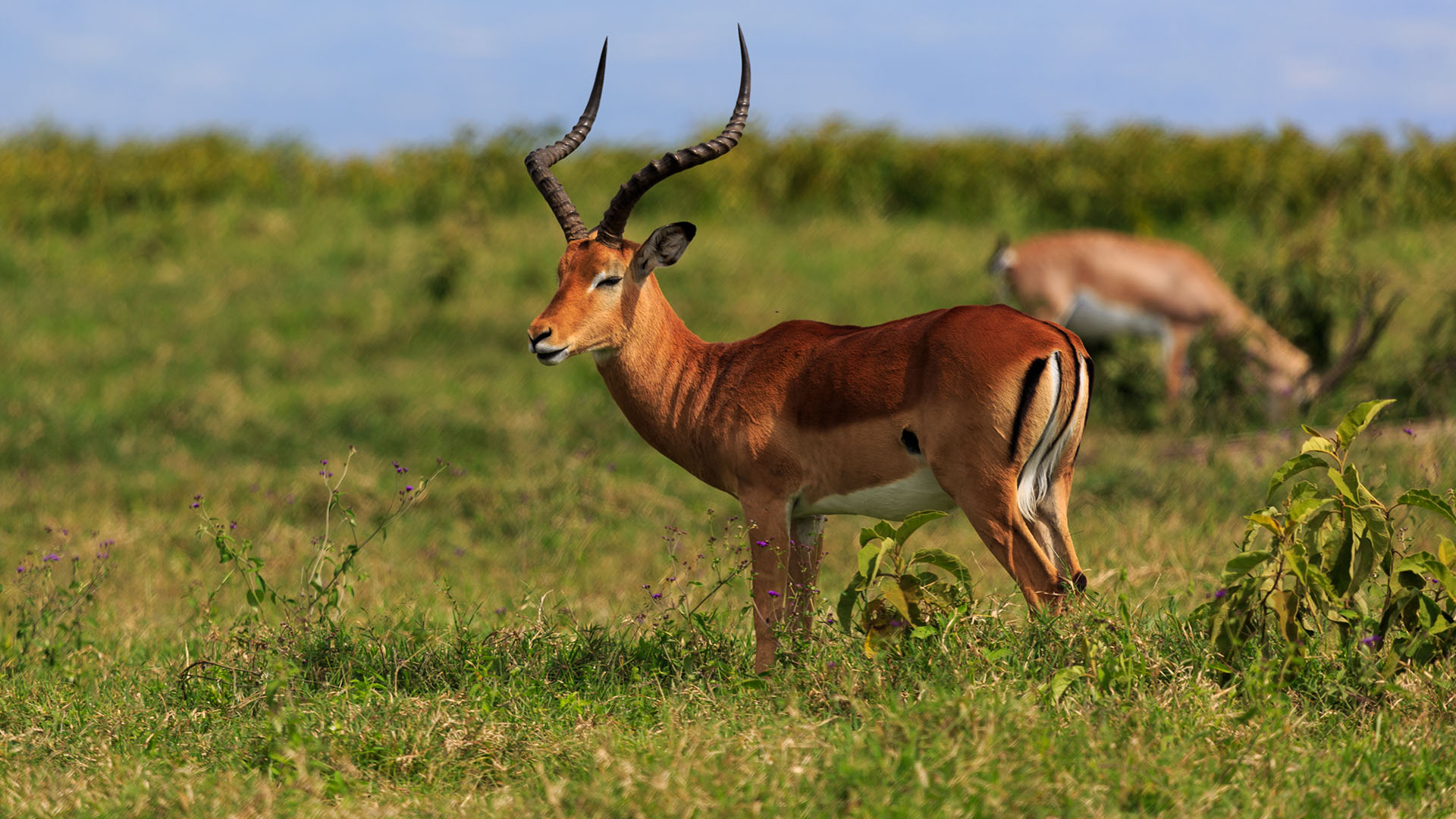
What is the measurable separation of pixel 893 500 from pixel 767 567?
464 mm

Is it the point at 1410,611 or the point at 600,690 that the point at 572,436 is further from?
the point at 1410,611

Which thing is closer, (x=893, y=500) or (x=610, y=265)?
(x=893, y=500)

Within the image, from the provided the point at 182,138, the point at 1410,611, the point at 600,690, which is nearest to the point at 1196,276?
the point at 1410,611

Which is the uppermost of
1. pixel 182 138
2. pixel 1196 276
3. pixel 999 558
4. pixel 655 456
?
pixel 182 138

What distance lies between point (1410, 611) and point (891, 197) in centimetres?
1674

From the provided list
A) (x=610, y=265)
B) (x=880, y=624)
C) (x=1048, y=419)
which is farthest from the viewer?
(x=610, y=265)

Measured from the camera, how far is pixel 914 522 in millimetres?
3957

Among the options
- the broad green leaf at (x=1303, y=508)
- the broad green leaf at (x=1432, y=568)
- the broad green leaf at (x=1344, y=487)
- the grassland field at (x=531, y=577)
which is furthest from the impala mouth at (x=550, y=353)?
the broad green leaf at (x=1432, y=568)

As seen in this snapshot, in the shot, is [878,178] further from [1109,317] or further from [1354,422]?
[1354,422]

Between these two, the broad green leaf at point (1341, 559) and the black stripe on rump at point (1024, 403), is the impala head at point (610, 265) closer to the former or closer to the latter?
the black stripe on rump at point (1024, 403)

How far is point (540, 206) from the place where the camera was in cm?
2002

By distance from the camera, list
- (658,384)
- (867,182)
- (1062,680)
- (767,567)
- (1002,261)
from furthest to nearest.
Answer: (867,182) < (1002,261) < (658,384) < (767,567) < (1062,680)

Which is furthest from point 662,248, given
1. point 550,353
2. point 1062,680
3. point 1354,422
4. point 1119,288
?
point 1119,288

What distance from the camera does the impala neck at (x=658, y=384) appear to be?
15.6 ft
